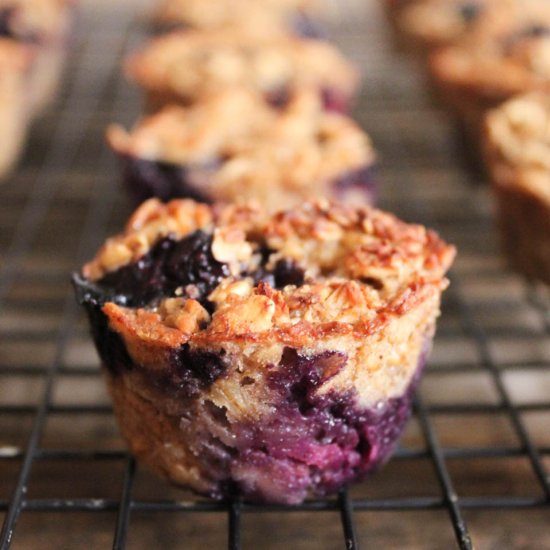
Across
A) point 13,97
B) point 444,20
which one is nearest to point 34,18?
point 13,97

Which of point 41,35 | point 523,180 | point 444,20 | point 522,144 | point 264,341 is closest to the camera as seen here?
Answer: point 264,341

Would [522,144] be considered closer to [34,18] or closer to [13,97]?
[13,97]

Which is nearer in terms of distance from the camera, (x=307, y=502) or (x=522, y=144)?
(x=307, y=502)

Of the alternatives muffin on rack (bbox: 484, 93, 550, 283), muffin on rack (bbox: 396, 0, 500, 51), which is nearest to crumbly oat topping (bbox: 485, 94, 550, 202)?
muffin on rack (bbox: 484, 93, 550, 283)

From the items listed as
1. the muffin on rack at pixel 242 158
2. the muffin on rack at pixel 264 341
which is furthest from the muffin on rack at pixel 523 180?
the muffin on rack at pixel 264 341

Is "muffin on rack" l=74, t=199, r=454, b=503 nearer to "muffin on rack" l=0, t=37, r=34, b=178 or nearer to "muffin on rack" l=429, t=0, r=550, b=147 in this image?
"muffin on rack" l=429, t=0, r=550, b=147

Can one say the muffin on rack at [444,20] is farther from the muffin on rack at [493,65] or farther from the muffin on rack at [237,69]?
the muffin on rack at [237,69]

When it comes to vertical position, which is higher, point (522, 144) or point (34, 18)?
point (34, 18)
